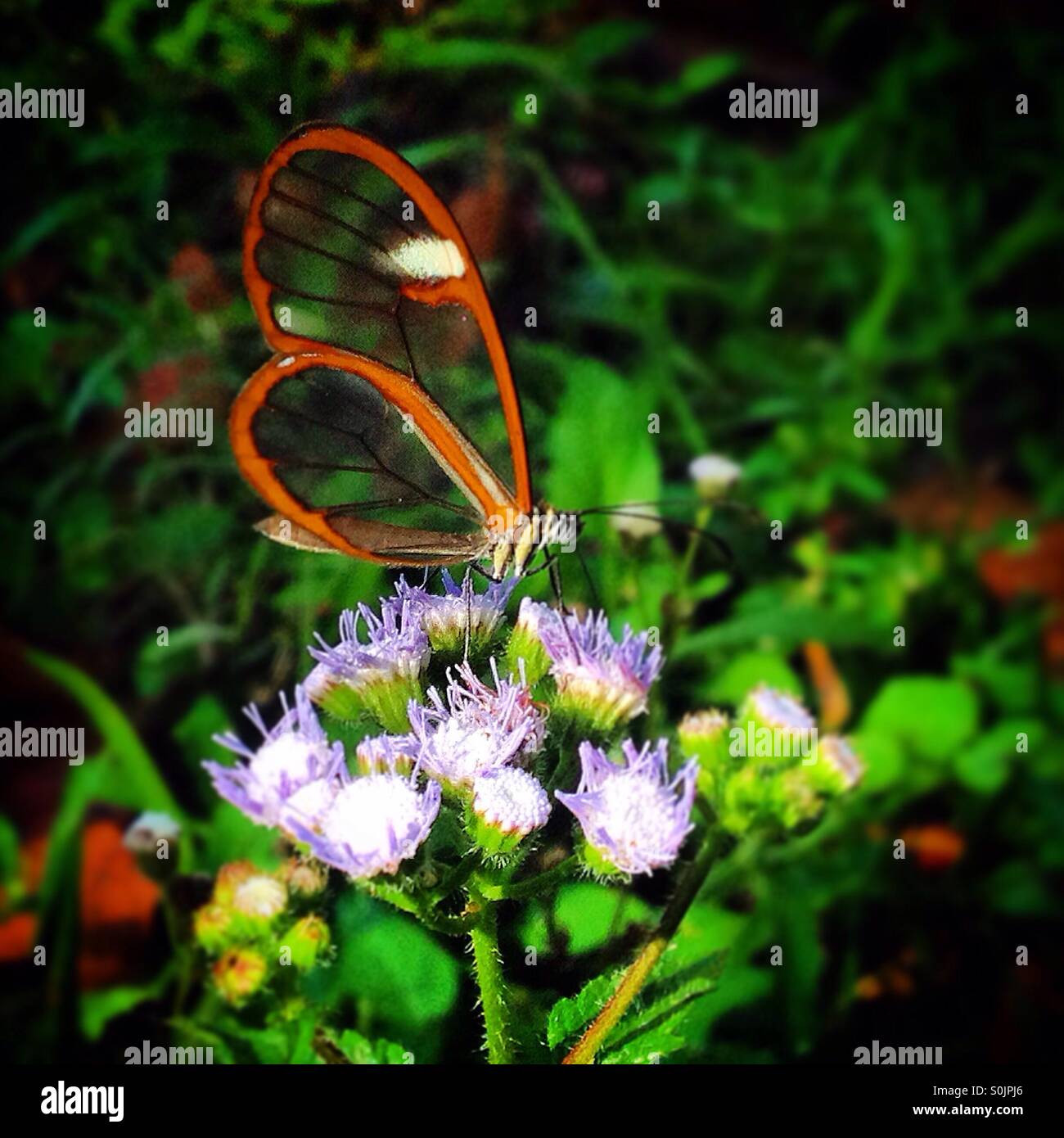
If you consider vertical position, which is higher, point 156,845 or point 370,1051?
point 156,845

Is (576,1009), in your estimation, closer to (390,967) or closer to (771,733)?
(390,967)

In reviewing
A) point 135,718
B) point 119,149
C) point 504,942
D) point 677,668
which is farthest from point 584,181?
point 504,942

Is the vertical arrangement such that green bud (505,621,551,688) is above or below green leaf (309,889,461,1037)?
above

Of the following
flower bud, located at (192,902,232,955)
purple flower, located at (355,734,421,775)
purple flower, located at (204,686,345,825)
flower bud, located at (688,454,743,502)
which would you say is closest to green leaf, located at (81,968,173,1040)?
flower bud, located at (192,902,232,955)

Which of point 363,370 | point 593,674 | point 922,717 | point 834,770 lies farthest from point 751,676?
point 363,370

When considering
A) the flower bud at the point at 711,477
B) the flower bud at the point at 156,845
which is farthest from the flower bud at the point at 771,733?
the flower bud at the point at 156,845

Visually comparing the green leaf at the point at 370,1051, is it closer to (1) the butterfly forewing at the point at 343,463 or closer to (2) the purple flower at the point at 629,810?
(2) the purple flower at the point at 629,810

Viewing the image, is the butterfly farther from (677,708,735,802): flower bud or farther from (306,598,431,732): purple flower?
(677,708,735,802): flower bud
